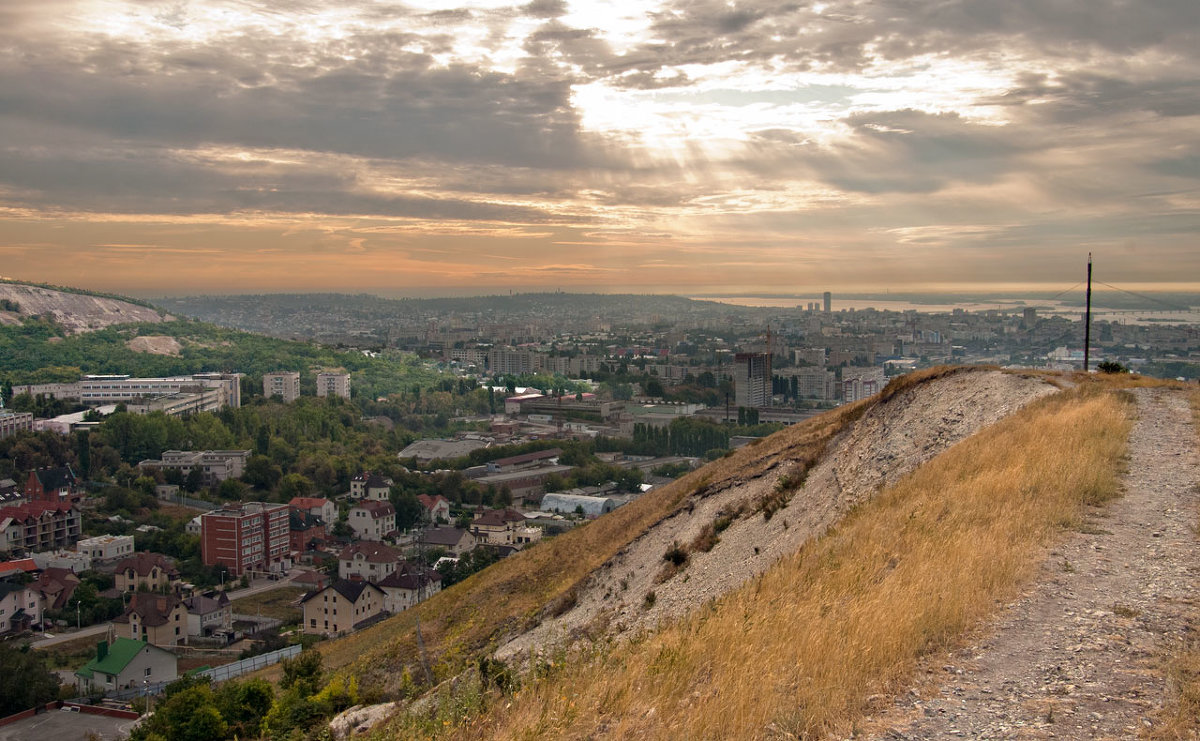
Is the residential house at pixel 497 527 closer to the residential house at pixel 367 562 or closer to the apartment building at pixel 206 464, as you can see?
the residential house at pixel 367 562

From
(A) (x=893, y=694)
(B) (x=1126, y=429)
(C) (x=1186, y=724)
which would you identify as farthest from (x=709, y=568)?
(C) (x=1186, y=724)

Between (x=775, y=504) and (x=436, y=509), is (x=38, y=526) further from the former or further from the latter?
(x=775, y=504)

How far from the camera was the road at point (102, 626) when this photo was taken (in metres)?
28.6

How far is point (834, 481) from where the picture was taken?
36.4ft

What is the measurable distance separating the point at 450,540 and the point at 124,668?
1583 centimetres

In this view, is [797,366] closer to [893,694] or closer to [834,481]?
[834,481]

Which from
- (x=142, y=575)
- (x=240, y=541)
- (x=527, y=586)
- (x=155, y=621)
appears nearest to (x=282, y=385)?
(x=240, y=541)

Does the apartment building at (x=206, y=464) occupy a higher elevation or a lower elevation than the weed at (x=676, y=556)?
lower

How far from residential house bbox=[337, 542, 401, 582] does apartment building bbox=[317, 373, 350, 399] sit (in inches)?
2260

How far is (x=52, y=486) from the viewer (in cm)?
4719

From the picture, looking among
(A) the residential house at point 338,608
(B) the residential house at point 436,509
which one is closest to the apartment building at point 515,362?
(B) the residential house at point 436,509

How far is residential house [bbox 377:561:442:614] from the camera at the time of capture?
95.8 ft

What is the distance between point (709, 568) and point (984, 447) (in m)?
3.17

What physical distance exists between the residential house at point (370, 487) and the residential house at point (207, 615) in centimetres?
1702
